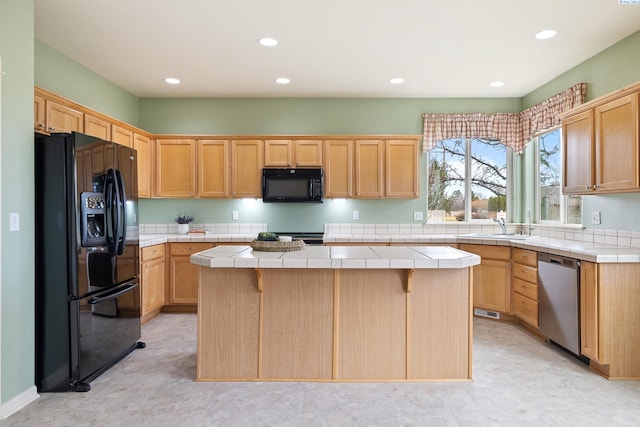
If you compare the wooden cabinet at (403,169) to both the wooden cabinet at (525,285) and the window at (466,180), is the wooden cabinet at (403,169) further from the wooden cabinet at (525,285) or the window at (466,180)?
the wooden cabinet at (525,285)

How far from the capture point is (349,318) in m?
2.62

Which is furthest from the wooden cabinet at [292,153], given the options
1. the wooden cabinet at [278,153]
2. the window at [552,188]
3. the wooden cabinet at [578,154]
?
the window at [552,188]

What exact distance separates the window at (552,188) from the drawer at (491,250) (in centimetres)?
80

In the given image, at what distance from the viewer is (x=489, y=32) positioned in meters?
3.14

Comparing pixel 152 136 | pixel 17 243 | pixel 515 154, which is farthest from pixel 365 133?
pixel 17 243

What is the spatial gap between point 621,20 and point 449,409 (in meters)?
3.11

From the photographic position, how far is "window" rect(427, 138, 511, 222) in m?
5.05

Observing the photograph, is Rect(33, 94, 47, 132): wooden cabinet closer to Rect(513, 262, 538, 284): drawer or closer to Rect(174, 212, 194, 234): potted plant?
Rect(174, 212, 194, 234): potted plant

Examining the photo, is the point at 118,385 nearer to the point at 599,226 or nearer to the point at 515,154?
the point at 599,226

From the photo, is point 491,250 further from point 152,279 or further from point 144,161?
point 144,161

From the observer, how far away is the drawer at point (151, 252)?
3906mm

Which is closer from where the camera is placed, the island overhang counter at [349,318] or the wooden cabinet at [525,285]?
the island overhang counter at [349,318]

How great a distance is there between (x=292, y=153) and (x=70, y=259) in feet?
8.98

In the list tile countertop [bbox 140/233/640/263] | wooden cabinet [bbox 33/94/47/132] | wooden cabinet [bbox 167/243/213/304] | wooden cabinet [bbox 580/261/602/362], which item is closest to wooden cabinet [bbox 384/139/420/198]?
tile countertop [bbox 140/233/640/263]
